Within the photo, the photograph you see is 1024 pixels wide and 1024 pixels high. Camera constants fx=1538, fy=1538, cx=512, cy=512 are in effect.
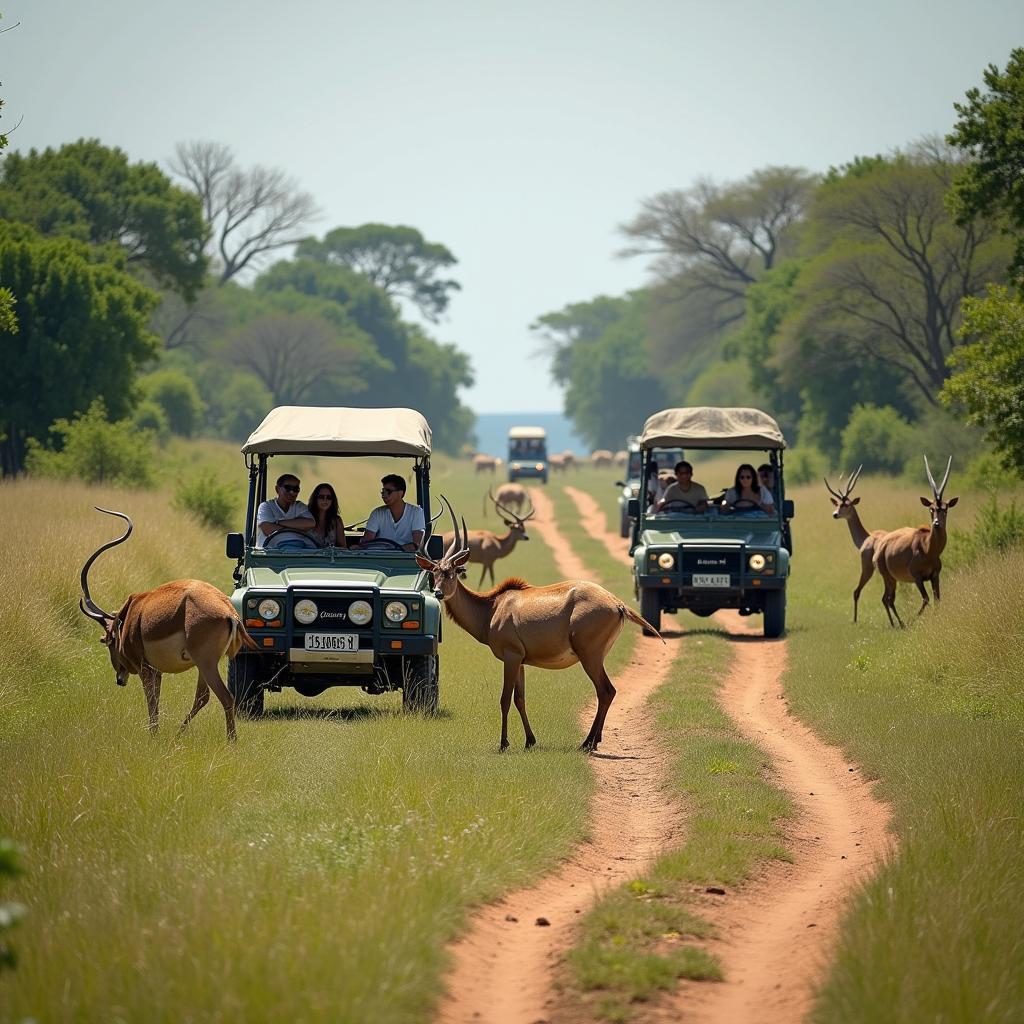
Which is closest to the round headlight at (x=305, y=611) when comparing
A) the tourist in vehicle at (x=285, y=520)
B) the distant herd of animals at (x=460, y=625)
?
the distant herd of animals at (x=460, y=625)

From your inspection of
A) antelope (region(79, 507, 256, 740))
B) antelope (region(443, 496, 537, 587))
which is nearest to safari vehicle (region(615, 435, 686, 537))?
antelope (region(443, 496, 537, 587))

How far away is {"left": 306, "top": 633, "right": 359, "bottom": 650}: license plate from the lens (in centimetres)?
1229

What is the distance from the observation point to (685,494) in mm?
19859

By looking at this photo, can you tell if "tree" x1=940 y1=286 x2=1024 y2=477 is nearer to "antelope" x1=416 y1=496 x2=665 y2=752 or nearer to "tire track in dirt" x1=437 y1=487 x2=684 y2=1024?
"tire track in dirt" x1=437 y1=487 x2=684 y2=1024

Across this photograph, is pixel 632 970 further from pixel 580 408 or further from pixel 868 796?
pixel 580 408

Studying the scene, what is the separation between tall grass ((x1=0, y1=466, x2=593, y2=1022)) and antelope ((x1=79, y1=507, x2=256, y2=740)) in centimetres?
40

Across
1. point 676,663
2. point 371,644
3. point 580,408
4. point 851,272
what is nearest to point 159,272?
point 851,272

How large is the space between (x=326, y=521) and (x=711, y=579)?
6.30 meters

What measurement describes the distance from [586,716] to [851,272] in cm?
3292

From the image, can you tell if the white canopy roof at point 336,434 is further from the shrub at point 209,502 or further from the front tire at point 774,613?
the shrub at point 209,502

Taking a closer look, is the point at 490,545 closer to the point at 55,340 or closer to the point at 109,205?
the point at 55,340

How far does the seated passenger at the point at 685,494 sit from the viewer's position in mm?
19750

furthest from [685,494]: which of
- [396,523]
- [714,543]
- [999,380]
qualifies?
[396,523]

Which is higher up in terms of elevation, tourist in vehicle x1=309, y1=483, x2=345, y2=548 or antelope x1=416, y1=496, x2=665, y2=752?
tourist in vehicle x1=309, y1=483, x2=345, y2=548
